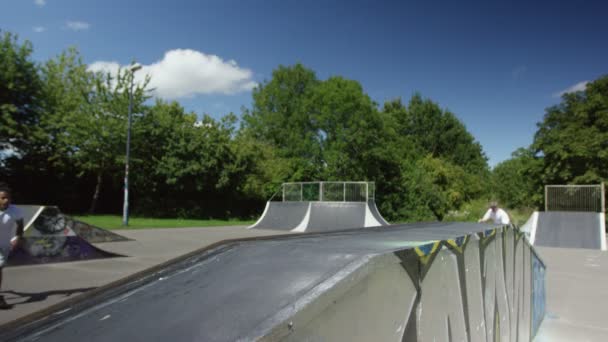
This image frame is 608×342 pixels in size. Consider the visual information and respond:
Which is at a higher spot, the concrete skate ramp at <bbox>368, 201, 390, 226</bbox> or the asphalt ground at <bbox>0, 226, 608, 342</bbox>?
the concrete skate ramp at <bbox>368, 201, 390, 226</bbox>

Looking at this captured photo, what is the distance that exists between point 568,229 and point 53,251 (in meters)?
19.5

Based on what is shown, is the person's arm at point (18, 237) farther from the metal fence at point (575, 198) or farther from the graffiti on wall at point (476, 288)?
the metal fence at point (575, 198)

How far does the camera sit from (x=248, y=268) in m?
1.58

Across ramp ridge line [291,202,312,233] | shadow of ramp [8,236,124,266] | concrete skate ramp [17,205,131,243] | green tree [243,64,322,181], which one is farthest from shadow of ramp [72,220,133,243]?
green tree [243,64,322,181]

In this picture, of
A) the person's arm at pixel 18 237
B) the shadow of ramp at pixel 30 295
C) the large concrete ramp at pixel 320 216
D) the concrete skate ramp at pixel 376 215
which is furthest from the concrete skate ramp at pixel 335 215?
the person's arm at pixel 18 237

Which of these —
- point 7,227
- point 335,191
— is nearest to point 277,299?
point 7,227

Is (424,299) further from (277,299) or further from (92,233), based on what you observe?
(92,233)

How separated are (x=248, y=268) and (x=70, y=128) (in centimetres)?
3020

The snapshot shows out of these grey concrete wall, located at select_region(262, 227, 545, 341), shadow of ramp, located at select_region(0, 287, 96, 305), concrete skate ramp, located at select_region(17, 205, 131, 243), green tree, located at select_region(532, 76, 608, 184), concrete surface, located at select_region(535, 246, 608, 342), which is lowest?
concrete surface, located at select_region(535, 246, 608, 342)

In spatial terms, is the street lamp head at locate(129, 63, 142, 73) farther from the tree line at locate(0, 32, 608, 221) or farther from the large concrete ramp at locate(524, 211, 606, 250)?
the large concrete ramp at locate(524, 211, 606, 250)

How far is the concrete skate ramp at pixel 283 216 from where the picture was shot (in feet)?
75.9

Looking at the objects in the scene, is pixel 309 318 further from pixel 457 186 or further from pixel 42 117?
pixel 457 186

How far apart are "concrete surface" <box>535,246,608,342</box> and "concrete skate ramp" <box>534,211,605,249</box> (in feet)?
15.7

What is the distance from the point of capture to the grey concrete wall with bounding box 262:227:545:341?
3.99 ft
